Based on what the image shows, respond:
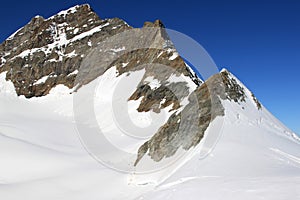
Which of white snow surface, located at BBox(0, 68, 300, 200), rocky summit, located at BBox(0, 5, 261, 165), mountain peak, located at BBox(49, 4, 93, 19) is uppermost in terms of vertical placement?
mountain peak, located at BBox(49, 4, 93, 19)

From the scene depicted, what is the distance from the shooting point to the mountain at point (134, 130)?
44.0ft

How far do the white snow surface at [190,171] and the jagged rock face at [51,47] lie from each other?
116ft

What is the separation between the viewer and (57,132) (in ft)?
117

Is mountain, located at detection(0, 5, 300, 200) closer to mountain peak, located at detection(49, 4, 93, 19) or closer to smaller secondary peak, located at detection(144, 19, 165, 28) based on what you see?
smaller secondary peak, located at detection(144, 19, 165, 28)

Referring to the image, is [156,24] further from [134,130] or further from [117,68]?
[134,130]

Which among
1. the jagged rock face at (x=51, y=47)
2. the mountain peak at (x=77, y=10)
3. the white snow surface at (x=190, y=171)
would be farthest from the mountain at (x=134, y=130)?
the mountain peak at (x=77, y=10)

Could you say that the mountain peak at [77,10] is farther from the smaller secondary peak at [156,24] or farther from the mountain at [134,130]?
the smaller secondary peak at [156,24]

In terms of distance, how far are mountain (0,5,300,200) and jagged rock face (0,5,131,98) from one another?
1.23ft

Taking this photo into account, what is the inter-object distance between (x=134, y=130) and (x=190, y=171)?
1983 cm

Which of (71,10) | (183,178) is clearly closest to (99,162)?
(183,178)

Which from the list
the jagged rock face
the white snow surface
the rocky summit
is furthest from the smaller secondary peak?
the white snow surface

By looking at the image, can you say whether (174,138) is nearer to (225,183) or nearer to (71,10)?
(225,183)

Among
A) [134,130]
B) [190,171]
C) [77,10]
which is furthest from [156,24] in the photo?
[190,171]

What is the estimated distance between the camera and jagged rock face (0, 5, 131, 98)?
62156 millimetres
